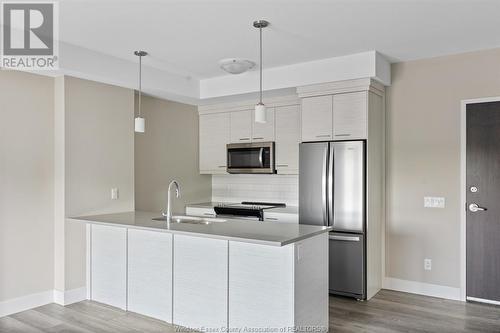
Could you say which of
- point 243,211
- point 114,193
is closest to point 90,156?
point 114,193

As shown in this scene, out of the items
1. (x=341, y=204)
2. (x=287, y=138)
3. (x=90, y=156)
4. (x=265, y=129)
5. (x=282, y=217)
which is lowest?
(x=282, y=217)

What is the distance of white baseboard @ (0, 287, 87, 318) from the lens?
3.65 m

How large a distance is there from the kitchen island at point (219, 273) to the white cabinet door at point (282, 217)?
4.00 feet

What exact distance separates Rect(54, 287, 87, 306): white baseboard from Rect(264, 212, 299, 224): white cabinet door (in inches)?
85.9

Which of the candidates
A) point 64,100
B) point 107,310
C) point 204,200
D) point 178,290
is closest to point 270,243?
point 178,290

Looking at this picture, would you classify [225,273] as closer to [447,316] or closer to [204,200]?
[447,316]

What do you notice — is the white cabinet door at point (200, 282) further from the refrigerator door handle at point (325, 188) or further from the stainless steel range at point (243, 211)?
the stainless steel range at point (243, 211)

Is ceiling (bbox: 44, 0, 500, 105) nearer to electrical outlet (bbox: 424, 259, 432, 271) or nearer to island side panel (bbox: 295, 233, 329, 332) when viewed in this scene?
island side panel (bbox: 295, 233, 329, 332)

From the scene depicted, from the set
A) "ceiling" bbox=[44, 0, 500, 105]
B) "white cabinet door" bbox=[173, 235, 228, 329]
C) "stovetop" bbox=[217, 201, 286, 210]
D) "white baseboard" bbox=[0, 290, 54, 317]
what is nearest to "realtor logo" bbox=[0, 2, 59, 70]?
"ceiling" bbox=[44, 0, 500, 105]

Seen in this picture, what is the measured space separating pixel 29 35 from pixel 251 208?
297 cm

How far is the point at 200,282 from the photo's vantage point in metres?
3.26

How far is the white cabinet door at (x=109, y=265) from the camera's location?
3.81 meters

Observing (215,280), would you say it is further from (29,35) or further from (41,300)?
(29,35)

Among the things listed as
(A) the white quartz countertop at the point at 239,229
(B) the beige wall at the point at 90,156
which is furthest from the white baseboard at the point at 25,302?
(A) the white quartz countertop at the point at 239,229
